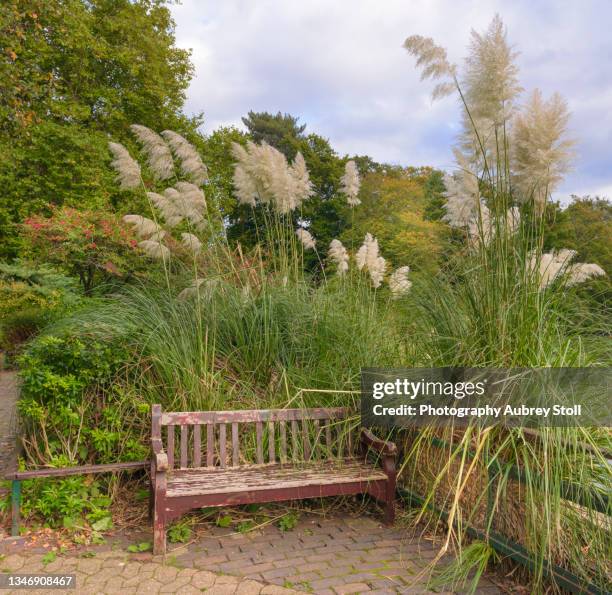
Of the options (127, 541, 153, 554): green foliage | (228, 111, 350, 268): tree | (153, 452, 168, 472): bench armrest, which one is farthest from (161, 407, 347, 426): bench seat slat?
(228, 111, 350, 268): tree

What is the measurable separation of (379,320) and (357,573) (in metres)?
2.13

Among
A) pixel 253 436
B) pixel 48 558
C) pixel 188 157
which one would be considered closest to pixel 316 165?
pixel 188 157

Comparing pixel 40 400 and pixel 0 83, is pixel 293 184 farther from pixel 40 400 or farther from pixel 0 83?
pixel 0 83

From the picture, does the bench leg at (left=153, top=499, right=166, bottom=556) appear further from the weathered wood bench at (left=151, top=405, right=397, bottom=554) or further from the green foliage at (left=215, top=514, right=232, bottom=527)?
the green foliage at (left=215, top=514, right=232, bottom=527)

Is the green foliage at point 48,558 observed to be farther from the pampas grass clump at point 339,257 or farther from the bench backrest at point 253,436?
the pampas grass clump at point 339,257

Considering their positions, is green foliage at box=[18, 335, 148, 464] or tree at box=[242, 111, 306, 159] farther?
tree at box=[242, 111, 306, 159]

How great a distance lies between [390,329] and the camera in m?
4.43

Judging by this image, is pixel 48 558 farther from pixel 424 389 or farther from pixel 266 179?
pixel 266 179

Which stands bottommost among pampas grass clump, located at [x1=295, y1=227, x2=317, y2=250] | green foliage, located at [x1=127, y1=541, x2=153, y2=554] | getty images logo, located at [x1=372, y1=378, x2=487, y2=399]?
green foliage, located at [x1=127, y1=541, x2=153, y2=554]

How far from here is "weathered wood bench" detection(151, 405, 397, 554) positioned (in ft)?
11.0

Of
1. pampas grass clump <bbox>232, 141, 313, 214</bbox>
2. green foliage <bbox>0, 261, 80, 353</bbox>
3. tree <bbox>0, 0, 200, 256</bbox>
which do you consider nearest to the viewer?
pampas grass clump <bbox>232, 141, 313, 214</bbox>

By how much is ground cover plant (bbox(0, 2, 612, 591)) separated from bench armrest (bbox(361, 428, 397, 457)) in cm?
15

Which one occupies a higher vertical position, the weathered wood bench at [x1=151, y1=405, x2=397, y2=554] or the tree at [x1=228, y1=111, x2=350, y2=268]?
the tree at [x1=228, y1=111, x2=350, y2=268]

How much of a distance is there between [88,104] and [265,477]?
18185 mm
